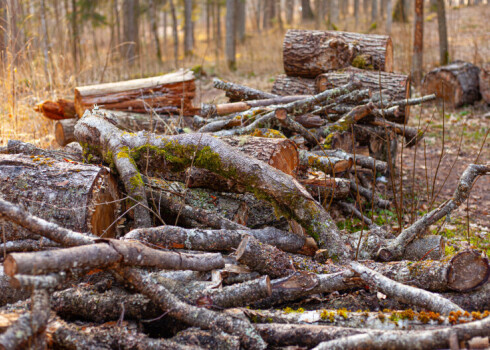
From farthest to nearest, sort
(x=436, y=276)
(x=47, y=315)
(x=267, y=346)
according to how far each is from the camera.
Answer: (x=436, y=276), (x=267, y=346), (x=47, y=315)

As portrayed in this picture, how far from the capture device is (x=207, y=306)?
2.41 m

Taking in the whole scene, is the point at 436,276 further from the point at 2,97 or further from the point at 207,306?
the point at 2,97

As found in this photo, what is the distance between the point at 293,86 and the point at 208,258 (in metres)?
4.83

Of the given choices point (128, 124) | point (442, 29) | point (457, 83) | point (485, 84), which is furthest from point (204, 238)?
point (442, 29)

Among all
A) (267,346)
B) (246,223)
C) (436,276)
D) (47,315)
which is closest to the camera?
(47,315)

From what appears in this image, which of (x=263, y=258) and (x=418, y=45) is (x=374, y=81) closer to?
(x=263, y=258)

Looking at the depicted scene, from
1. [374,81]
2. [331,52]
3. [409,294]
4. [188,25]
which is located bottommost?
[409,294]

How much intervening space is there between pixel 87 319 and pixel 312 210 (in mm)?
1725

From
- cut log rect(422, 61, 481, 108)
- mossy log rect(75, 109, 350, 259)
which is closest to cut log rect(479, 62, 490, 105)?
cut log rect(422, 61, 481, 108)

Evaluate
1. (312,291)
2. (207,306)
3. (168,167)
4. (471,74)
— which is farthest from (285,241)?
(471,74)

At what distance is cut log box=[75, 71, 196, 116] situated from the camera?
19.6 feet

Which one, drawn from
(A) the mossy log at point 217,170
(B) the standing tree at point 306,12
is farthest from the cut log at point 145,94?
(B) the standing tree at point 306,12

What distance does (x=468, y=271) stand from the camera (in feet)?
8.51

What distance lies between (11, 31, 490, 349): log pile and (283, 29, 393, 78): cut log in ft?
7.85
